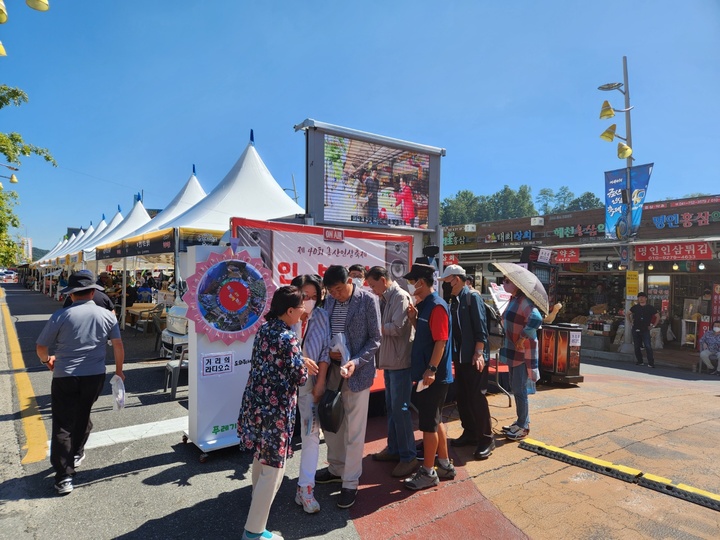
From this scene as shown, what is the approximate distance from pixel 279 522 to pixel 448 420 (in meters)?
2.91

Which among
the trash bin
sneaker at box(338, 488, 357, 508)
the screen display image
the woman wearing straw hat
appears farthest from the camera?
the trash bin

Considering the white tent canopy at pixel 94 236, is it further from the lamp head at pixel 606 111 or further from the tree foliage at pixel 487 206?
the tree foliage at pixel 487 206

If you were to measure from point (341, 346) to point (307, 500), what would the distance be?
1144mm

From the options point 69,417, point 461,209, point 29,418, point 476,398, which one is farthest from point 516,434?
point 461,209

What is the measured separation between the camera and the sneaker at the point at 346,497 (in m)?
3.17

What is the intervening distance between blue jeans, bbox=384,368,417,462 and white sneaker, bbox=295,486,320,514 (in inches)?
34.8

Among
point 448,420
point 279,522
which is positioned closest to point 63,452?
point 279,522

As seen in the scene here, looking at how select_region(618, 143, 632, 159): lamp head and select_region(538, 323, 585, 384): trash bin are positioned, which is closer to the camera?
select_region(538, 323, 585, 384): trash bin

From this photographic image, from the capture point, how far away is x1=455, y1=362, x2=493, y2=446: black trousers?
4.17 metres

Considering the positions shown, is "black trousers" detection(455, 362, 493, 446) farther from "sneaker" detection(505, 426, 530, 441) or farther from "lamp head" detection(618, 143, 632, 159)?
"lamp head" detection(618, 143, 632, 159)

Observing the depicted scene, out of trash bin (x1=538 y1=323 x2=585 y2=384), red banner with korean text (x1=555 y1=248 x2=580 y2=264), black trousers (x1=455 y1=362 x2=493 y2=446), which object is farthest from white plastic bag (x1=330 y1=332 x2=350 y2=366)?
red banner with korean text (x1=555 y1=248 x2=580 y2=264)

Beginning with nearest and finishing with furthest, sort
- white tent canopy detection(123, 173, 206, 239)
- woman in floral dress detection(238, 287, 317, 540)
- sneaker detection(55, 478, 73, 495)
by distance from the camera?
woman in floral dress detection(238, 287, 317, 540), sneaker detection(55, 478, 73, 495), white tent canopy detection(123, 173, 206, 239)

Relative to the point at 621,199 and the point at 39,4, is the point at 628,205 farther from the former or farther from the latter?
the point at 39,4

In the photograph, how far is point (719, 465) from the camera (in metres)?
3.96
